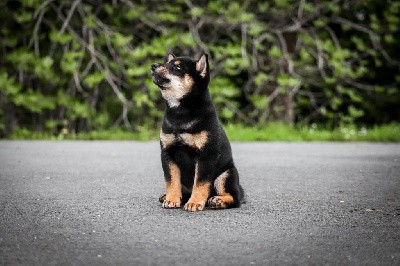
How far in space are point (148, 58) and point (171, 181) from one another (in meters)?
8.38

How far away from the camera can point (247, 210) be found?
4.41m

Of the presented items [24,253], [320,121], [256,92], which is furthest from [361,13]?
[24,253]

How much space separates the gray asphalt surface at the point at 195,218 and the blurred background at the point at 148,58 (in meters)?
4.49

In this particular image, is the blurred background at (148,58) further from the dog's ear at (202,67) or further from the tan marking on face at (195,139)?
the tan marking on face at (195,139)

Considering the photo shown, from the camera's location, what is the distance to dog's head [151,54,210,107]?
4504 millimetres

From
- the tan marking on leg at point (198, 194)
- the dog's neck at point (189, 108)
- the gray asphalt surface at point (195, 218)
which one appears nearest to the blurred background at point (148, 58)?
the gray asphalt surface at point (195, 218)

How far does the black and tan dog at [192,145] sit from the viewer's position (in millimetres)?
4328

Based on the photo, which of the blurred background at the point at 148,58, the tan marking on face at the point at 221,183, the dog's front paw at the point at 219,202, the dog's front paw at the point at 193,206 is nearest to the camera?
the dog's front paw at the point at 193,206

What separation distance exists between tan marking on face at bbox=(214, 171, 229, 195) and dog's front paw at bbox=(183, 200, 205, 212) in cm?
26

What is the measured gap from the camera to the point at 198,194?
4316 millimetres

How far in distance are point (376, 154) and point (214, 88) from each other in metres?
4.23

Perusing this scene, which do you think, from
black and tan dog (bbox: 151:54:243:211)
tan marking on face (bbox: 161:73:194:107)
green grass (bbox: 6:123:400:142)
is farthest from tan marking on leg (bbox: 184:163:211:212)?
green grass (bbox: 6:123:400:142)

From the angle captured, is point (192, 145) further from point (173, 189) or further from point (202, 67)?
point (202, 67)

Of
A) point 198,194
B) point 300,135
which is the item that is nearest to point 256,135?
point 300,135
